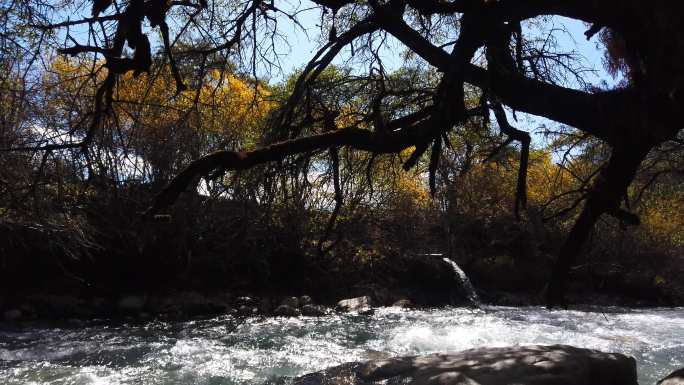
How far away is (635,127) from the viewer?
3.95 m

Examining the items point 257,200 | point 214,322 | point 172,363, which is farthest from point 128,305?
point 257,200

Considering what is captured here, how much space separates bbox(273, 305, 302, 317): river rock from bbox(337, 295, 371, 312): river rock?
1.25 meters

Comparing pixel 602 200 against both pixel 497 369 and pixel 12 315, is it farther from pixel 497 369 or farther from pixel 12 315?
pixel 12 315

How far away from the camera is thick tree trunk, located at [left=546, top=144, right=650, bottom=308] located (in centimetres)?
416

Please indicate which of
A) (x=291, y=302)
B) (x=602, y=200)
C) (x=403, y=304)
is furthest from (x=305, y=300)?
(x=602, y=200)

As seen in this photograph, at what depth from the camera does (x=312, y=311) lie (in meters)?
13.6

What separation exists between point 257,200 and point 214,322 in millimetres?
6864

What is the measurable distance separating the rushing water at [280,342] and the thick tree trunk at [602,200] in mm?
1921

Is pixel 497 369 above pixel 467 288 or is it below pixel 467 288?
below

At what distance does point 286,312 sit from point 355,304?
1.86 meters

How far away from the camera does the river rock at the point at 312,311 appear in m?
13.5

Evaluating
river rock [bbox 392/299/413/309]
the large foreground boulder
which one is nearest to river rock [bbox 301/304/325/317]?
river rock [bbox 392/299/413/309]

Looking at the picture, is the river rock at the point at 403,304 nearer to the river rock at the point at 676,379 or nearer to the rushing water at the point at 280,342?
the rushing water at the point at 280,342

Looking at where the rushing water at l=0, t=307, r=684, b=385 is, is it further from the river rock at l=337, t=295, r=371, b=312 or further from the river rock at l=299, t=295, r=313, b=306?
the river rock at l=299, t=295, r=313, b=306
